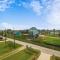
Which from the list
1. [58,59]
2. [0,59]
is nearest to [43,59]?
[58,59]

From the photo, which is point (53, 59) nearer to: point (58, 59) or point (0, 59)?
point (58, 59)

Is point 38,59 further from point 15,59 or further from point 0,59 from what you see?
point 0,59

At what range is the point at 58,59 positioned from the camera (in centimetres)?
2577

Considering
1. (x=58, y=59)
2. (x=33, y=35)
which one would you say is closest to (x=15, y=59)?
(x=58, y=59)

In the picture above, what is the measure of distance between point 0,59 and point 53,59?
8.31 meters

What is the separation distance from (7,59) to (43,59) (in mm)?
5807

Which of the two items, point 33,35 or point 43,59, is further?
point 33,35

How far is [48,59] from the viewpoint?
25.3 meters

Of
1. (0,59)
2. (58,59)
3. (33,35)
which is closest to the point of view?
(0,59)

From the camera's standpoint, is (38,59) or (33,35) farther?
(33,35)

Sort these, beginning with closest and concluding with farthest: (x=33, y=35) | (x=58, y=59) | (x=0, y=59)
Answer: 1. (x=0, y=59)
2. (x=58, y=59)
3. (x=33, y=35)

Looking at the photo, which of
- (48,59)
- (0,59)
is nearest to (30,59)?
(48,59)

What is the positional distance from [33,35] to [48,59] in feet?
147

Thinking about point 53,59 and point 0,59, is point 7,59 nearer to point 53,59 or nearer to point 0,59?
point 0,59
